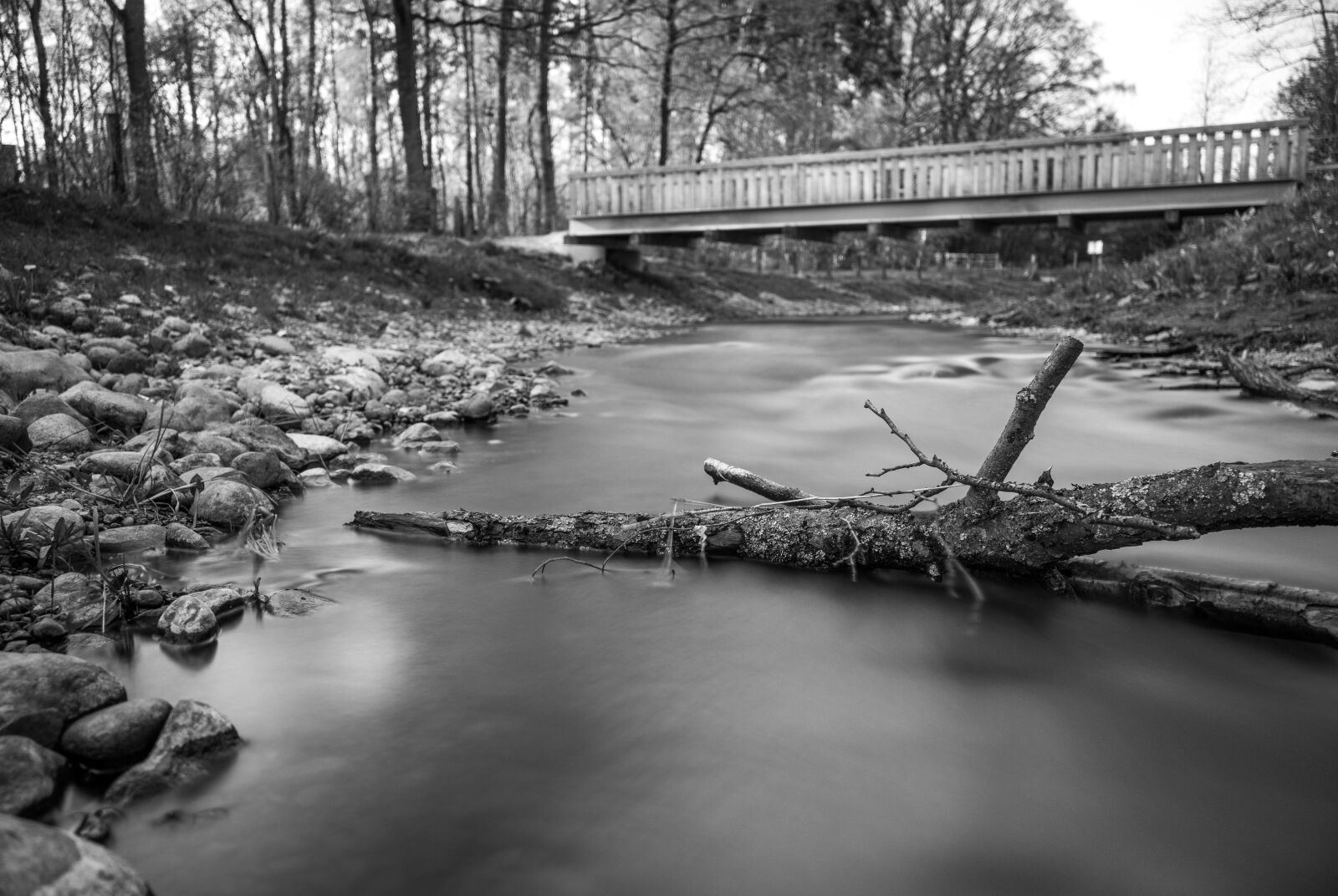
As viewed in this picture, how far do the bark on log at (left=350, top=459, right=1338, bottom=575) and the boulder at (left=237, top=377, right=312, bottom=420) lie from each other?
2.45 metres

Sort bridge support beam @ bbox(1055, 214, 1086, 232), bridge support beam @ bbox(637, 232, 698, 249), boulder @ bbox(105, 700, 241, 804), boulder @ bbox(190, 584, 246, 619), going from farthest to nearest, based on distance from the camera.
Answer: bridge support beam @ bbox(637, 232, 698, 249) → bridge support beam @ bbox(1055, 214, 1086, 232) → boulder @ bbox(190, 584, 246, 619) → boulder @ bbox(105, 700, 241, 804)

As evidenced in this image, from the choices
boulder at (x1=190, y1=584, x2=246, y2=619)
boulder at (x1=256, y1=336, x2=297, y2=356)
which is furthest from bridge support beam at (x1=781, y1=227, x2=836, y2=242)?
boulder at (x1=190, y1=584, x2=246, y2=619)

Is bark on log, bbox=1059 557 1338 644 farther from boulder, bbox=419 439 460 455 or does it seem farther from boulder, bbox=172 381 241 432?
boulder, bbox=172 381 241 432

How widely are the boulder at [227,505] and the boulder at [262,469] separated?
52cm

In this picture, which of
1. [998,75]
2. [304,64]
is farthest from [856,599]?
[998,75]

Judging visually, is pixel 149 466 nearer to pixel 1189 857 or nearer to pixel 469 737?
pixel 469 737

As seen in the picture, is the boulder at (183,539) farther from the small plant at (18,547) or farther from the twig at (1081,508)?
the twig at (1081,508)

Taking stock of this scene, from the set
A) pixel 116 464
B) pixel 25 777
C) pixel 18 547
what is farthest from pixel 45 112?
pixel 25 777

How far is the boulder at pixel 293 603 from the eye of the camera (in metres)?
3.56

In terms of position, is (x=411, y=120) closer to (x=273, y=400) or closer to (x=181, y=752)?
(x=273, y=400)

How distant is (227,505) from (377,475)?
118cm

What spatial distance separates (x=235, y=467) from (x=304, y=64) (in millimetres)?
29622

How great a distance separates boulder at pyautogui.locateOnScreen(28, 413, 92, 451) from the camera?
4.91m

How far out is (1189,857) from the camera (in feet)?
7.06
